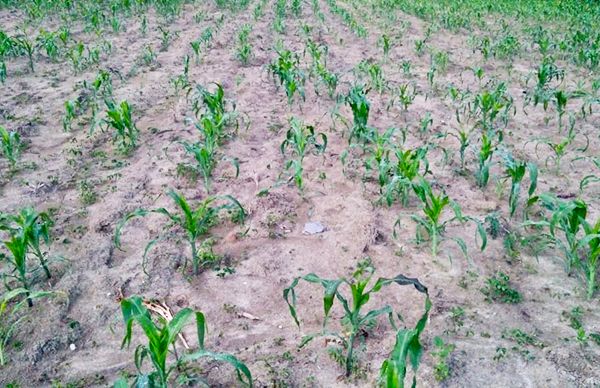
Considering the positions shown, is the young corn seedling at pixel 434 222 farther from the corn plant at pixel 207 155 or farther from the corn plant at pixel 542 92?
the corn plant at pixel 542 92

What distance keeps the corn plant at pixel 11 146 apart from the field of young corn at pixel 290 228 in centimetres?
6

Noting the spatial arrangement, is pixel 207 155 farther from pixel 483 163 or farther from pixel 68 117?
pixel 483 163

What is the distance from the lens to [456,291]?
3479 millimetres

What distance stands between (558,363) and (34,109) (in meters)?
6.20

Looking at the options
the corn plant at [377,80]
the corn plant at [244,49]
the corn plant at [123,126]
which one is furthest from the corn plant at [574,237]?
the corn plant at [244,49]

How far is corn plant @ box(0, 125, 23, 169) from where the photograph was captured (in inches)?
193

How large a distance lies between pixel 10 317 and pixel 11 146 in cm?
237

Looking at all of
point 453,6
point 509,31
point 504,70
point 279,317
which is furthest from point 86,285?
point 453,6

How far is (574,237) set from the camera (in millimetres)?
3586

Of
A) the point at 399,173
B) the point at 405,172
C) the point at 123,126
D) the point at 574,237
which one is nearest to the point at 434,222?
the point at 405,172

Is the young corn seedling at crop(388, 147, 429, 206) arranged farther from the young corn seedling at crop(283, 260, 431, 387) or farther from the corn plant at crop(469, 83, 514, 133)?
the corn plant at crop(469, 83, 514, 133)

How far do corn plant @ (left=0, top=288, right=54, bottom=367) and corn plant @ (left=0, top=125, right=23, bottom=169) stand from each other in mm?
2080

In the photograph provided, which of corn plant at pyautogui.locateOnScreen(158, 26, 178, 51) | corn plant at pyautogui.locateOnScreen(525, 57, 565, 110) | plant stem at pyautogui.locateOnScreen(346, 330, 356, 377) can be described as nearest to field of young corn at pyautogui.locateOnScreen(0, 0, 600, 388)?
plant stem at pyautogui.locateOnScreen(346, 330, 356, 377)

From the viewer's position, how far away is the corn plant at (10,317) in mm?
2947
